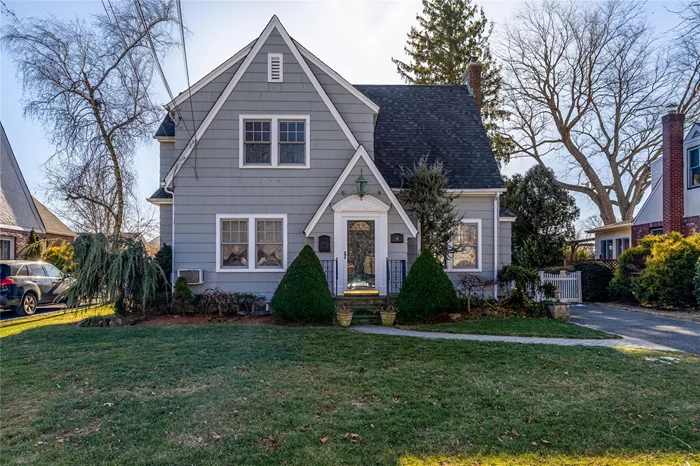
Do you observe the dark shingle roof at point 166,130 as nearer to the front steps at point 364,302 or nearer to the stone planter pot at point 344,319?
the front steps at point 364,302

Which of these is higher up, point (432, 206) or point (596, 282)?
point (432, 206)

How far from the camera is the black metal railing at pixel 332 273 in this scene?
1217 centimetres

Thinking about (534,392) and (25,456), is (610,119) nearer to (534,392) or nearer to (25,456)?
(534,392)

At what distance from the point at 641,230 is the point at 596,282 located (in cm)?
498

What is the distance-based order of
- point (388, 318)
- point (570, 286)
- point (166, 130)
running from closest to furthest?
1. point (388, 318)
2. point (166, 130)
3. point (570, 286)

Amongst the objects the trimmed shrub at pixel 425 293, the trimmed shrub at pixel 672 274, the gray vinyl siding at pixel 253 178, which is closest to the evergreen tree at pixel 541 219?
the trimmed shrub at pixel 672 274

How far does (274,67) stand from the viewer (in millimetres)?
12602

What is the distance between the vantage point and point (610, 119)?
2747 cm

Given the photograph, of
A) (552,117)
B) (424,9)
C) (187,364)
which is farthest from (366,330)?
(424,9)

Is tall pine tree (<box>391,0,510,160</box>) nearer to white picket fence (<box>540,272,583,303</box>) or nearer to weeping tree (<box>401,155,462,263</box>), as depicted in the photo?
white picket fence (<box>540,272,583,303</box>)

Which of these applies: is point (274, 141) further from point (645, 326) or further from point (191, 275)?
point (645, 326)

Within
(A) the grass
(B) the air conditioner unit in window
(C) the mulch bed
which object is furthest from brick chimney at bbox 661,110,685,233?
(A) the grass

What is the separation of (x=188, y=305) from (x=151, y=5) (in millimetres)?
13398

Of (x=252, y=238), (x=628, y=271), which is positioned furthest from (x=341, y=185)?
(x=628, y=271)
